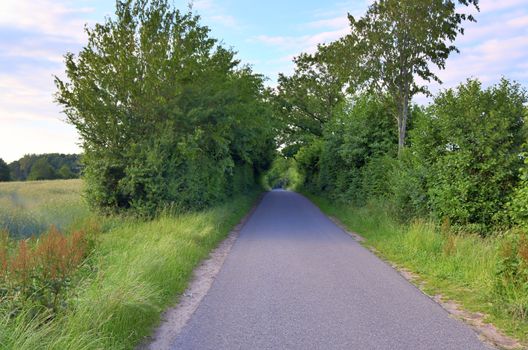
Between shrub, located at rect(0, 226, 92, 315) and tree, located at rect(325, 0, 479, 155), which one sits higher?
tree, located at rect(325, 0, 479, 155)

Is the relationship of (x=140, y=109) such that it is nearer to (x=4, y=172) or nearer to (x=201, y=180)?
(x=201, y=180)

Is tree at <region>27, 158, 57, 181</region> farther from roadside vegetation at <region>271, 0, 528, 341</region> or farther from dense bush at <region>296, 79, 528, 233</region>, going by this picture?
dense bush at <region>296, 79, 528, 233</region>

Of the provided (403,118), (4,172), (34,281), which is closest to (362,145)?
(403,118)

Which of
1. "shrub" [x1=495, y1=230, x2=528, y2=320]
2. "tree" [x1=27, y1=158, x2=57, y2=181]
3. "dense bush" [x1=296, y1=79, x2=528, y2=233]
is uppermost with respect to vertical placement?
"tree" [x1=27, y1=158, x2=57, y2=181]

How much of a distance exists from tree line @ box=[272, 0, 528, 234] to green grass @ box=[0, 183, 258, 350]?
6551 mm

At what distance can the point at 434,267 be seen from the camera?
903cm

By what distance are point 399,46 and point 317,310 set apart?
16.0m

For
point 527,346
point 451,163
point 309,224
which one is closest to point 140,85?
point 309,224

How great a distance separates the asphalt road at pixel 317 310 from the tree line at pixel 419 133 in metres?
3.18

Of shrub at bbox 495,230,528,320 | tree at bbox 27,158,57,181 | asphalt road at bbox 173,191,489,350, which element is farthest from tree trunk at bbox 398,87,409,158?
tree at bbox 27,158,57,181

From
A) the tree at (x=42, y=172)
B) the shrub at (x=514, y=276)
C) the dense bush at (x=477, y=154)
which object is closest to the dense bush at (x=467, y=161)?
the dense bush at (x=477, y=154)

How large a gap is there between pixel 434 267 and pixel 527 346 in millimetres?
3959

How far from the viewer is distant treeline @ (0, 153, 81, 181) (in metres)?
69.0

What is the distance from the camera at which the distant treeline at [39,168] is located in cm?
6900
